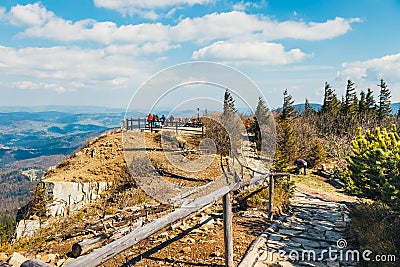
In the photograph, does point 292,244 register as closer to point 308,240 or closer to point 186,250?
point 308,240

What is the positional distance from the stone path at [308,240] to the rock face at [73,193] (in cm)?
694

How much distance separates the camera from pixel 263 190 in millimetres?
7074

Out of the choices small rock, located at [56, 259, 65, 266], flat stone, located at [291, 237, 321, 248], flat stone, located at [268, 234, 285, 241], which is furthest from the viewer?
flat stone, located at [268, 234, 285, 241]

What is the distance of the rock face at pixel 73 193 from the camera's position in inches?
395

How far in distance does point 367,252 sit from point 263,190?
3.12 metres

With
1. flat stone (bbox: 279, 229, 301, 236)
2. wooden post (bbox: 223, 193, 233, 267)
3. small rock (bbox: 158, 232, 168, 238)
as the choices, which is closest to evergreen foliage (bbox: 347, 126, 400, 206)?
flat stone (bbox: 279, 229, 301, 236)

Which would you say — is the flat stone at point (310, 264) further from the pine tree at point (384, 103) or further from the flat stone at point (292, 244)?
the pine tree at point (384, 103)

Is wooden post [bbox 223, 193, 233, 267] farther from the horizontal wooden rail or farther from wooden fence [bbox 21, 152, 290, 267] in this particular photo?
the horizontal wooden rail

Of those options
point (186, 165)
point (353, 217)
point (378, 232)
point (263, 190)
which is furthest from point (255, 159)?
point (378, 232)

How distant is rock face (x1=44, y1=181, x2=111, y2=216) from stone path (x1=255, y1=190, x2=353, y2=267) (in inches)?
273

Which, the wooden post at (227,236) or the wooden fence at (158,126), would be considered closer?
the wooden post at (227,236)

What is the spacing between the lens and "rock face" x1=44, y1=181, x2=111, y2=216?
10.0m

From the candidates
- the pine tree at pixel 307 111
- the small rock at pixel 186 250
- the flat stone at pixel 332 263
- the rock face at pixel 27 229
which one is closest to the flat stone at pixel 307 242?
the flat stone at pixel 332 263

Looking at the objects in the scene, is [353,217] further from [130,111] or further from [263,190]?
[130,111]
